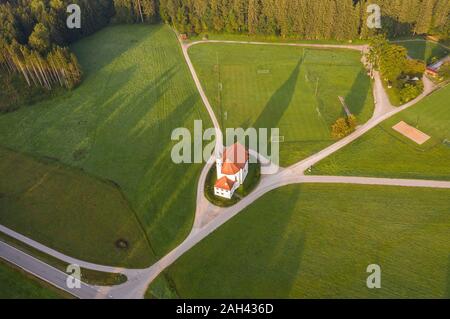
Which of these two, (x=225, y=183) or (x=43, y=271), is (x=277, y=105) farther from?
(x=43, y=271)

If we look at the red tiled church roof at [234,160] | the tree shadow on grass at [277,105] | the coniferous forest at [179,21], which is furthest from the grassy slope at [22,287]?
the coniferous forest at [179,21]

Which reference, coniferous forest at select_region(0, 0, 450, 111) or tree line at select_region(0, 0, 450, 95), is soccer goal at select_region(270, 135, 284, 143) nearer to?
tree line at select_region(0, 0, 450, 95)

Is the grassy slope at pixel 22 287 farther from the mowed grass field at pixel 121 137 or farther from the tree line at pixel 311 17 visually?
the tree line at pixel 311 17

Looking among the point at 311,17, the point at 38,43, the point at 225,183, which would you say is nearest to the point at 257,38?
the point at 311,17

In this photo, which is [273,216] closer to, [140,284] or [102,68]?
[140,284]
